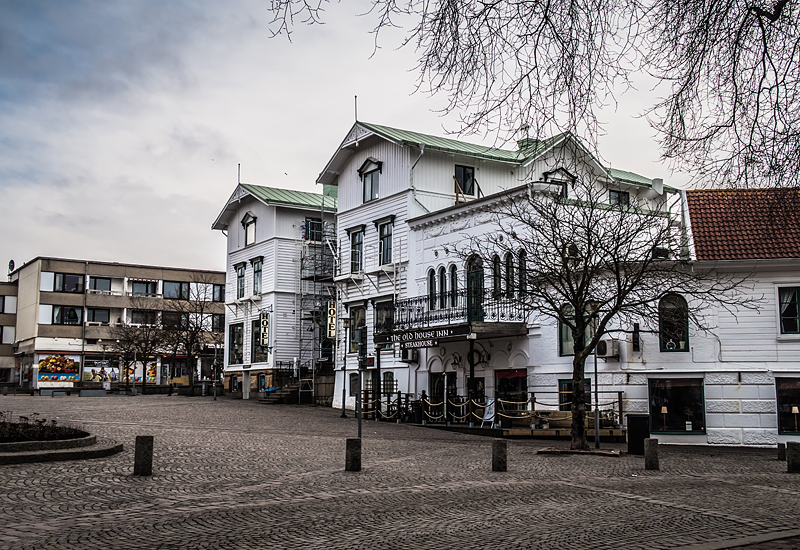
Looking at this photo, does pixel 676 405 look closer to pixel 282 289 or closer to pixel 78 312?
pixel 282 289

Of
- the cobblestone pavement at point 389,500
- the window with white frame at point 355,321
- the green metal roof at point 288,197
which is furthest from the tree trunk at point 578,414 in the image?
the green metal roof at point 288,197

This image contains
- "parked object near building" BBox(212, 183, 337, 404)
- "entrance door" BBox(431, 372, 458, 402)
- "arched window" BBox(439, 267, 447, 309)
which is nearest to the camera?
"entrance door" BBox(431, 372, 458, 402)

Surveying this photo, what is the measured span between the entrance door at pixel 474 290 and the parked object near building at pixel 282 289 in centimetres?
1541

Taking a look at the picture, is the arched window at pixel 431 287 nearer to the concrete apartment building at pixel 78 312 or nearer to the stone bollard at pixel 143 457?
the stone bollard at pixel 143 457

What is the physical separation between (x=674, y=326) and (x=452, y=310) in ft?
29.5

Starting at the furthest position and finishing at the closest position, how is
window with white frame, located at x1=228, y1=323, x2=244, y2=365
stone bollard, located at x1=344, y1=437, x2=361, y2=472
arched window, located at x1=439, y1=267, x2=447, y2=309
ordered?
window with white frame, located at x1=228, y1=323, x2=244, y2=365
arched window, located at x1=439, y1=267, x2=447, y2=309
stone bollard, located at x1=344, y1=437, x2=361, y2=472

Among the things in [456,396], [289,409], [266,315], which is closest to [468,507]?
[456,396]

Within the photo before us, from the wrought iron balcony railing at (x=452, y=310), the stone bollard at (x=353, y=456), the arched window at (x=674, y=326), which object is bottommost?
the stone bollard at (x=353, y=456)

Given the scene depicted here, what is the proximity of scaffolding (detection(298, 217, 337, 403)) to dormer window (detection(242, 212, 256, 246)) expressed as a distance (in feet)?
11.7

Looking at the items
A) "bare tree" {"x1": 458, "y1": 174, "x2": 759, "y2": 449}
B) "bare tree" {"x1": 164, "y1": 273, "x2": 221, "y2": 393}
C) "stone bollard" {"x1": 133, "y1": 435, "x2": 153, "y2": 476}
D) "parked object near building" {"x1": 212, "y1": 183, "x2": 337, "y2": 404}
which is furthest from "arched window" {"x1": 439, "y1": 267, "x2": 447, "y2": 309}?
"bare tree" {"x1": 164, "y1": 273, "x2": 221, "y2": 393}

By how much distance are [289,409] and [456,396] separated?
945 centimetres

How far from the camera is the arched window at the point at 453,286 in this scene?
32.1 metres

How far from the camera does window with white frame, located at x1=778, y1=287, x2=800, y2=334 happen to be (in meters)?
25.9

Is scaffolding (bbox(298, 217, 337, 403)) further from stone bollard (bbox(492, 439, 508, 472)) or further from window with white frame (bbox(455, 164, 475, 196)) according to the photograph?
stone bollard (bbox(492, 439, 508, 472))
